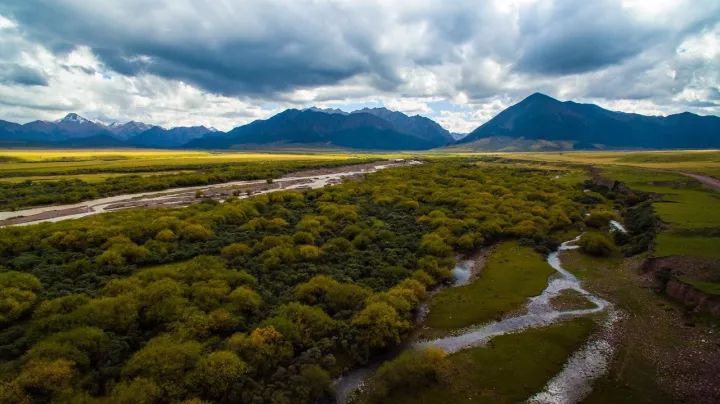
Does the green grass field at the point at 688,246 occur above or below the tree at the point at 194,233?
above

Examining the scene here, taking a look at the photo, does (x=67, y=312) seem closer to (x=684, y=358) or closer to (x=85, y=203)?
(x=684, y=358)

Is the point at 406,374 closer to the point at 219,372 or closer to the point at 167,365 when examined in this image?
the point at 219,372

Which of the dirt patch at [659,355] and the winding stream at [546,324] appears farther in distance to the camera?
the winding stream at [546,324]

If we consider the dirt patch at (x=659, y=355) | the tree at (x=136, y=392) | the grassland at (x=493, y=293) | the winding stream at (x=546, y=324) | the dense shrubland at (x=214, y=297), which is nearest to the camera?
the tree at (x=136, y=392)

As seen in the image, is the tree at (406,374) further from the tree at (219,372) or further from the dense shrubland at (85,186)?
the dense shrubland at (85,186)

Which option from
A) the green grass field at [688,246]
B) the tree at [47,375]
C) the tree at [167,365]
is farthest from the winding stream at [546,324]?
the tree at [47,375]

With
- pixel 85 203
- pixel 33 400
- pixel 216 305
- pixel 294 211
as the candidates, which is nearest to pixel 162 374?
pixel 33 400
